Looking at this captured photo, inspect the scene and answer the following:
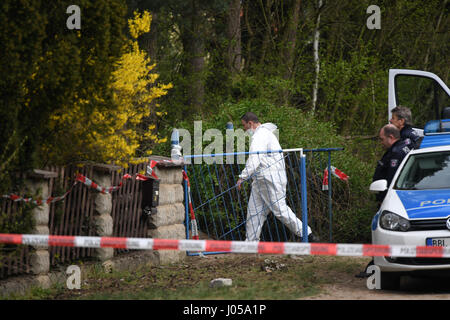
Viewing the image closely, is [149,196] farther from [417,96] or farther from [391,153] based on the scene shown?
[417,96]

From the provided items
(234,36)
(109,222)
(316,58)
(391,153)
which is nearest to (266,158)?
(391,153)

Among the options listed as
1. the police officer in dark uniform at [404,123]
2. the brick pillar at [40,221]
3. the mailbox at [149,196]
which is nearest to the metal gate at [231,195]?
the mailbox at [149,196]

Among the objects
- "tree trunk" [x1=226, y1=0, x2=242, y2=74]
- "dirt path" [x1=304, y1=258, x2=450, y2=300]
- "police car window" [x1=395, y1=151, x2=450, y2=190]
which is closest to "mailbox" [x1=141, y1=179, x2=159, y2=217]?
"dirt path" [x1=304, y1=258, x2=450, y2=300]

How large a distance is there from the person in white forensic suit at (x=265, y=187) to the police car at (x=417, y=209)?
6.66 ft

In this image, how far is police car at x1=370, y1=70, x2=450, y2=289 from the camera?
722 centimetres

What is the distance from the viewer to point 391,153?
892 centimetres

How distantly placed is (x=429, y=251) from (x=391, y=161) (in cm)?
213

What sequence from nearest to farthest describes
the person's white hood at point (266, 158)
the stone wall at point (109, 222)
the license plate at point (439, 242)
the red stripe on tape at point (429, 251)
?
the red stripe on tape at point (429, 251), the license plate at point (439, 242), the stone wall at point (109, 222), the person's white hood at point (266, 158)

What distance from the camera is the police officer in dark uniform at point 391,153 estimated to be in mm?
8812

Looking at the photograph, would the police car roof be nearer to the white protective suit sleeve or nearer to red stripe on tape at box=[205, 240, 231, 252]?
the white protective suit sleeve

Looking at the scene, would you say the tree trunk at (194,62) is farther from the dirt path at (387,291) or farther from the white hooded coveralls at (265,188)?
the dirt path at (387,291)

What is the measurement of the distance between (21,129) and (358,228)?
20.5ft

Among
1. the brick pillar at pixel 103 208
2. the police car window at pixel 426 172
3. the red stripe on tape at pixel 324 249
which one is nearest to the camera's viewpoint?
the red stripe on tape at pixel 324 249

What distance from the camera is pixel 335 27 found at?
64.3 ft
